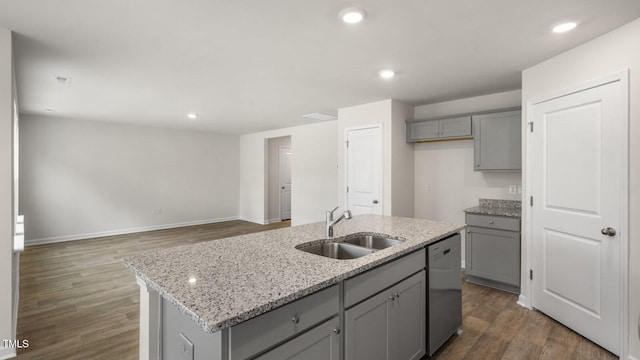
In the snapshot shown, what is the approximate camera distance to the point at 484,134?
12.4 feet

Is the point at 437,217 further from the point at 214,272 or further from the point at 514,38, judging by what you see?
the point at 214,272

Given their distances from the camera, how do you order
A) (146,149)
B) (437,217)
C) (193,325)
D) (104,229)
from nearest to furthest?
(193,325), (437,217), (104,229), (146,149)

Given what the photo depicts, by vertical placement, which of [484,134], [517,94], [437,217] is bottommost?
[437,217]

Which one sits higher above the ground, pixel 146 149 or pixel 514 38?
pixel 514 38

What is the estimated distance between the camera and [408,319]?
1935mm

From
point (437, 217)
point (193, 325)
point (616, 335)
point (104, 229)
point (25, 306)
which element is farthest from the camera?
point (104, 229)

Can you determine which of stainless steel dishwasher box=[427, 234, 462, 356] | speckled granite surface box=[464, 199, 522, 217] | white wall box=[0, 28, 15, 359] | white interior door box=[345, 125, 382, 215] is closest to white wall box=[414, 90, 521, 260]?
speckled granite surface box=[464, 199, 522, 217]

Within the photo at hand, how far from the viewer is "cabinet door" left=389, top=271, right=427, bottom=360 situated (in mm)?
1816

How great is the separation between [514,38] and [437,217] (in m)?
2.71

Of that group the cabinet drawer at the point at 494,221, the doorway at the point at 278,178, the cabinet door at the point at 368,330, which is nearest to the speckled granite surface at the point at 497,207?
the cabinet drawer at the point at 494,221

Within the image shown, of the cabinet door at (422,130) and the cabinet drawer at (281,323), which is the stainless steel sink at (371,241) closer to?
the cabinet drawer at (281,323)

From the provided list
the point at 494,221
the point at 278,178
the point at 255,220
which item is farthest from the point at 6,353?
the point at 278,178

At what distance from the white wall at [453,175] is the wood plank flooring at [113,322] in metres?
1.18

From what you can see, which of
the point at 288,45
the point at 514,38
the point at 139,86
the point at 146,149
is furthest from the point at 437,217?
the point at 146,149
